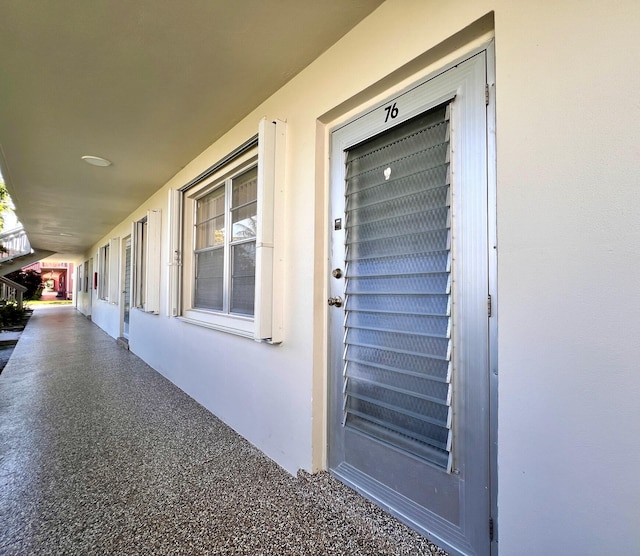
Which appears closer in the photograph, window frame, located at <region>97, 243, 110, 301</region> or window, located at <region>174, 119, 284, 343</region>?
window, located at <region>174, 119, 284, 343</region>

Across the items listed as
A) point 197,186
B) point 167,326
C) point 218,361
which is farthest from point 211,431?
point 197,186

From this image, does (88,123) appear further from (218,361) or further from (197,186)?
(218,361)

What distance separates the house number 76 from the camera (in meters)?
1.59

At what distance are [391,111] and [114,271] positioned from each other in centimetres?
776

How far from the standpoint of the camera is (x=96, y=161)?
11.5 feet

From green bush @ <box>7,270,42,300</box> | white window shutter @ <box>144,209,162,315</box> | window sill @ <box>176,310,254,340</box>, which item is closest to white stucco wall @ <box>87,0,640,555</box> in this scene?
window sill @ <box>176,310,254,340</box>

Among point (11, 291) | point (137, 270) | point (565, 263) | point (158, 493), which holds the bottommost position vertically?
point (158, 493)

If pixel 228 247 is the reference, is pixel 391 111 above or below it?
above

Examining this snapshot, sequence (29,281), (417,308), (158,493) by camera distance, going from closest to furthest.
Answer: (417,308) < (158,493) < (29,281)

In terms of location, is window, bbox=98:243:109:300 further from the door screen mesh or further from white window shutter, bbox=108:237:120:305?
the door screen mesh

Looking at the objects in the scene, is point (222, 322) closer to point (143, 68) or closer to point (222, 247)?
point (222, 247)

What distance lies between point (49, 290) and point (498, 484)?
31.5 meters

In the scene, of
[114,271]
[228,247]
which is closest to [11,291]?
[114,271]

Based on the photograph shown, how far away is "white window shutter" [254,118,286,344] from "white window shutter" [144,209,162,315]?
2.75 meters
